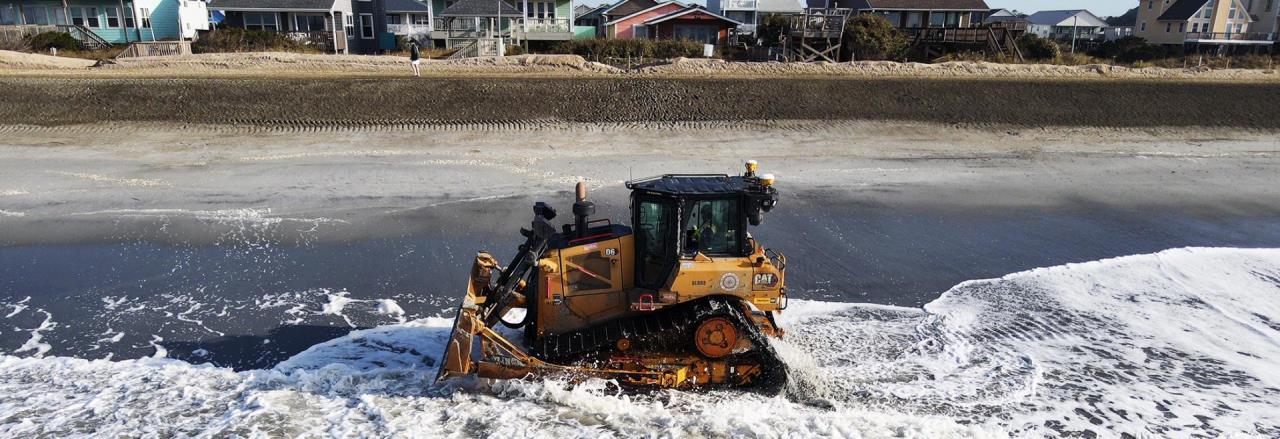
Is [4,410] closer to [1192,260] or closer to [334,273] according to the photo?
[334,273]

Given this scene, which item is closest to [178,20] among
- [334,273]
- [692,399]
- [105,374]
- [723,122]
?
[723,122]

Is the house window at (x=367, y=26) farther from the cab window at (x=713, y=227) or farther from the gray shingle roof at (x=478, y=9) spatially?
the cab window at (x=713, y=227)

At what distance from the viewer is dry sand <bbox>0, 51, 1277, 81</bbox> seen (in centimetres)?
2888

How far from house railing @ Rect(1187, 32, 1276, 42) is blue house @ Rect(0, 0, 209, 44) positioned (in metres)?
57.1

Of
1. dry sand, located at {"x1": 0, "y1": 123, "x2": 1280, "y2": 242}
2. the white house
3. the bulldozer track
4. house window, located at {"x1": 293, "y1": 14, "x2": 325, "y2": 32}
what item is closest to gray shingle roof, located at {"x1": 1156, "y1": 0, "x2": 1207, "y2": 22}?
the white house

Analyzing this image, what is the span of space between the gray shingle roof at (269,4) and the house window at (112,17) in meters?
4.90

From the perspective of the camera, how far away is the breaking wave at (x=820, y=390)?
7.88m

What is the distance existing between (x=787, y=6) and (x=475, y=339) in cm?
4774

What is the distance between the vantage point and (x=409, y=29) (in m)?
40.2

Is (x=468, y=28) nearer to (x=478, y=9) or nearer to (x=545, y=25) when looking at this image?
(x=478, y=9)

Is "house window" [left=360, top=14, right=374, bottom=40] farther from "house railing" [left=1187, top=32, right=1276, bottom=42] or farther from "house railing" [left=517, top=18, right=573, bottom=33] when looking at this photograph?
"house railing" [left=1187, top=32, right=1276, bottom=42]

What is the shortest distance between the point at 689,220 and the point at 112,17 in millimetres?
41024

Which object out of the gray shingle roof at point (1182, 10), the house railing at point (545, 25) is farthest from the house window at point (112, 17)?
the gray shingle roof at point (1182, 10)

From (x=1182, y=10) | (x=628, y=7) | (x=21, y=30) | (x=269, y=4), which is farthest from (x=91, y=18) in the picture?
(x=1182, y=10)
